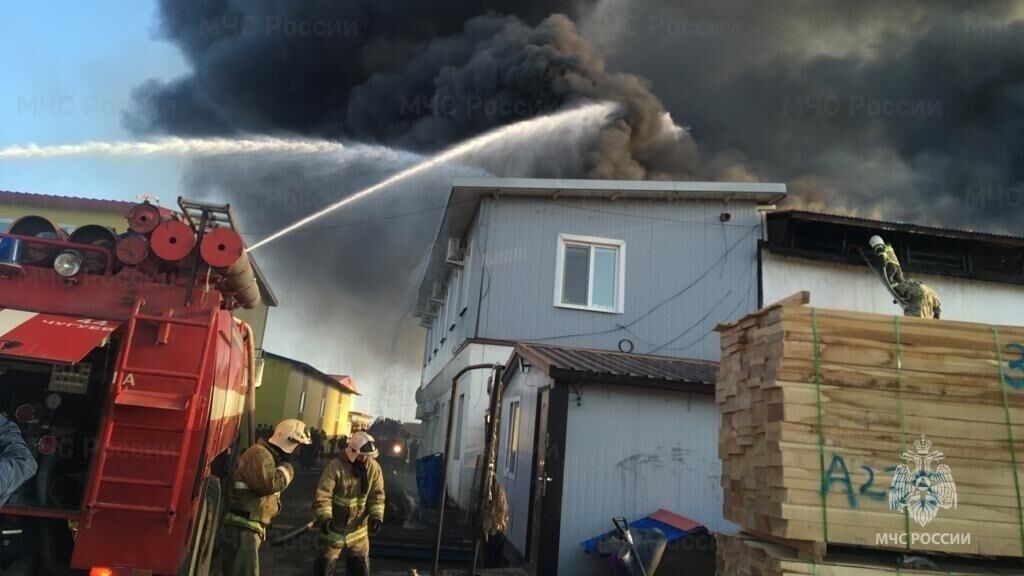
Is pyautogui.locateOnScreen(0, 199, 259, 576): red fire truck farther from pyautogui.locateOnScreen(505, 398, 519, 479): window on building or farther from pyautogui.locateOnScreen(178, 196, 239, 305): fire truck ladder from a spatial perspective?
pyautogui.locateOnScreen(505, 398, 519, 479): window on building

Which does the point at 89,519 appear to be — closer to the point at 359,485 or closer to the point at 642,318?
the point at 359,485

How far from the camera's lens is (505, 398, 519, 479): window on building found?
10773 millimetres

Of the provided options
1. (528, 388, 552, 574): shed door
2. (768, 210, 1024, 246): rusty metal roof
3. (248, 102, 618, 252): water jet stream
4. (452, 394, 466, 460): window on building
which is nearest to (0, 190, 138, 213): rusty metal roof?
(248, 102, 618, 252): water jet stream

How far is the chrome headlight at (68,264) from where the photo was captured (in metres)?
4.85

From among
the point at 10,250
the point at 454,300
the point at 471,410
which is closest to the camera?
the point at 10,250

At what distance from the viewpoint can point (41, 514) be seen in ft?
14.2

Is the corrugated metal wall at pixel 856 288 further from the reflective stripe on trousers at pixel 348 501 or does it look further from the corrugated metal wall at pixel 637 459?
the reflective stripe on trousers at pixel 348 501

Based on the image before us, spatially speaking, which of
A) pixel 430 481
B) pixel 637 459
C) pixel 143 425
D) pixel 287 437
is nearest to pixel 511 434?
pixel 430 481

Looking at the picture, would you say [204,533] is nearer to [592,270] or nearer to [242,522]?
[242,522]

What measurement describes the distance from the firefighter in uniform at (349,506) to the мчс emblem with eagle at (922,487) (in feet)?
14.1

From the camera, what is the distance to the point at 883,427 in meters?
4.20

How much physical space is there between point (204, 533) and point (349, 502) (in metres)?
1.25

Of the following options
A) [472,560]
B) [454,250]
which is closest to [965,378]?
[472,560]

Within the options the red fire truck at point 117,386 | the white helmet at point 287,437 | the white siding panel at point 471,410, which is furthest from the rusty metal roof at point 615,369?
the red fire truck at point 117,386
